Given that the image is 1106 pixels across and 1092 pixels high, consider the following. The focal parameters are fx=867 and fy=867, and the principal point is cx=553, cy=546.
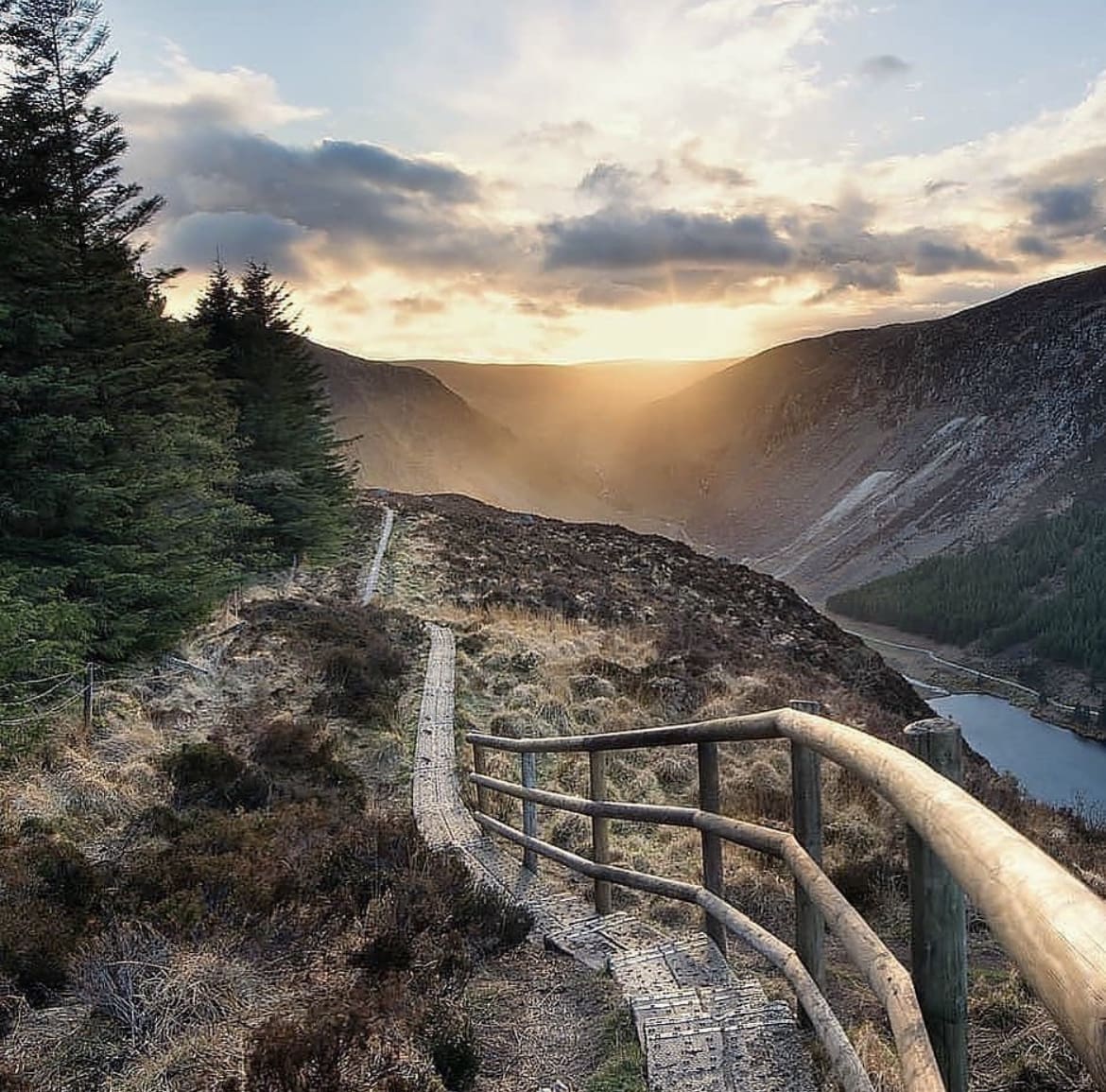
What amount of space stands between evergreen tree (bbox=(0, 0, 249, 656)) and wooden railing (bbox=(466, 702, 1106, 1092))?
848 centimetres

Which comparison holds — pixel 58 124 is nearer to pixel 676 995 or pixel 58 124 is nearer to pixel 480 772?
pixel 480 772

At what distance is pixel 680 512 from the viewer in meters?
169

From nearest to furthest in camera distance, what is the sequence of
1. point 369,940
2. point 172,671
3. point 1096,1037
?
point 1096,1037
point 369,940
point 172,671

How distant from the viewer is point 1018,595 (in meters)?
92.3

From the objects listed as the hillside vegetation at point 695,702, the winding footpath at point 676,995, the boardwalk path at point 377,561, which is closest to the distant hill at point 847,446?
the boardwalk path at point 377,561

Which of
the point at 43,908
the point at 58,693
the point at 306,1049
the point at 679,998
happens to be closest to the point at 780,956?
the point at 679,998

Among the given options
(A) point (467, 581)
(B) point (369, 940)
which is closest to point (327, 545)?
(A) point (467, 581)

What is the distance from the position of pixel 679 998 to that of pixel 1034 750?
2149 inches

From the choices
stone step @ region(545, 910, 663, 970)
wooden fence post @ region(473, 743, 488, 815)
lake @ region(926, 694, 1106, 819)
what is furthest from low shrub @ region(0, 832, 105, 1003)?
lake @ region(926, 694, 1106, 819)

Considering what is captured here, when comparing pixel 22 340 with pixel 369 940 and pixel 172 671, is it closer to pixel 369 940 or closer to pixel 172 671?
pixel 172 671

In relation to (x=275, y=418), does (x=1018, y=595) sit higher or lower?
lower

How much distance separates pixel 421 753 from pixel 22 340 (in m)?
6.70

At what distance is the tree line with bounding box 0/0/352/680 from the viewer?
9.62 meters

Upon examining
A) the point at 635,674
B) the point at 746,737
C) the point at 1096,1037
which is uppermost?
the point at 1096,1037
